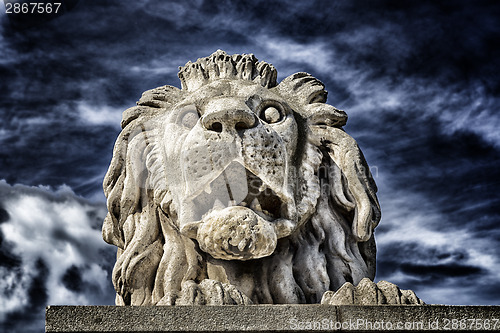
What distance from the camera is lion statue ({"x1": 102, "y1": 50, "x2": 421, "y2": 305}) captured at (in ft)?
13.7

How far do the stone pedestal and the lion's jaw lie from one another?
80 cm

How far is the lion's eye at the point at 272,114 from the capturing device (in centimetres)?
455

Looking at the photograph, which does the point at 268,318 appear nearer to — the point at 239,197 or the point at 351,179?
the point at 239,197

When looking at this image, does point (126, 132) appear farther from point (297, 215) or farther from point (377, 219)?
point (377, 219)

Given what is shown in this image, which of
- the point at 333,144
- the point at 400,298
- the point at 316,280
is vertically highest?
the point at 333,144

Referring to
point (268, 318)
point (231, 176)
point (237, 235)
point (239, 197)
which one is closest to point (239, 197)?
point (239, 197)

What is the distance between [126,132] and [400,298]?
7.68ft

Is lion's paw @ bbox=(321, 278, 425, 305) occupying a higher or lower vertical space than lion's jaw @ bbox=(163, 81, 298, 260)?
lower

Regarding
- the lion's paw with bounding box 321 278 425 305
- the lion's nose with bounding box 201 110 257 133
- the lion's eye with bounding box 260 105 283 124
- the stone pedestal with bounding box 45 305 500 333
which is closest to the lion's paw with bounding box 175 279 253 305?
the stone pedestal with bounding box 45 305 500 333

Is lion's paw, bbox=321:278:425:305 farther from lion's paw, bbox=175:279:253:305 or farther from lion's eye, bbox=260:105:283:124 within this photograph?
lion's eye, bbox=260:105:283:124

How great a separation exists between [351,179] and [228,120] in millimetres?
983

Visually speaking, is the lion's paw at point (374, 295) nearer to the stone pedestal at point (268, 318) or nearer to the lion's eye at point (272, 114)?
the stone pedestal at point (268, 318)

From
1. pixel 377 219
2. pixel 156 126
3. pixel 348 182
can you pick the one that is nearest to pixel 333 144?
pixel 348 182

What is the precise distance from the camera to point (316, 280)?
4.27m
